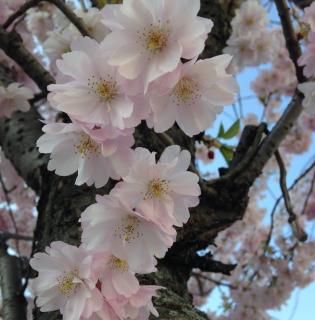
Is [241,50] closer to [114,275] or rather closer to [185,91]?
[185,91]

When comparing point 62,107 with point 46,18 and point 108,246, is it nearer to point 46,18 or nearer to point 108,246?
point 108,246

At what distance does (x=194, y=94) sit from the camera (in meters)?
0.95

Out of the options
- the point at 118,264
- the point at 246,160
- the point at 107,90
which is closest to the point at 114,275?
the point at 118,264

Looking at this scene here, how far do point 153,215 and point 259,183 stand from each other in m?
4.66

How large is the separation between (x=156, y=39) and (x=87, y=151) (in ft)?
0.82

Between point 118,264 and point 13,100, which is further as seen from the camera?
point 13,100

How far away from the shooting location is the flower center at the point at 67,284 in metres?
0.98

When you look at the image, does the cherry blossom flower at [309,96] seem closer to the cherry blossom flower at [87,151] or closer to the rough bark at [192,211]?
the rough bark at [192,211]

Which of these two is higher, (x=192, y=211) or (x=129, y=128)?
(x=129, y=128)

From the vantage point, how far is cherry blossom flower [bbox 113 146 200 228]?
89cm

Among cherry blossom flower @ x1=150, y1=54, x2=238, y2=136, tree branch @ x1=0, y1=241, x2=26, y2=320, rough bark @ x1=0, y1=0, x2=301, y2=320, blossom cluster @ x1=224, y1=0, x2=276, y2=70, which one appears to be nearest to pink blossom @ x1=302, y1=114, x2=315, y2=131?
blossom cluster @ x1=224, y1=0, x2=276, y2=70

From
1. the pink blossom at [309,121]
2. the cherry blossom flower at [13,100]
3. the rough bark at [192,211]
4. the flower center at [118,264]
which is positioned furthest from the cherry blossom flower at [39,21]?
the pink blossom at [309,121]

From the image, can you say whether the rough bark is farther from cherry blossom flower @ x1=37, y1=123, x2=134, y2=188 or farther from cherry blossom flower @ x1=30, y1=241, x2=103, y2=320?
cherry blossom flower @ x1=37, y1=123, x2=134, y2=188

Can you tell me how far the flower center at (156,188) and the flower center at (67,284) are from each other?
23 cm
